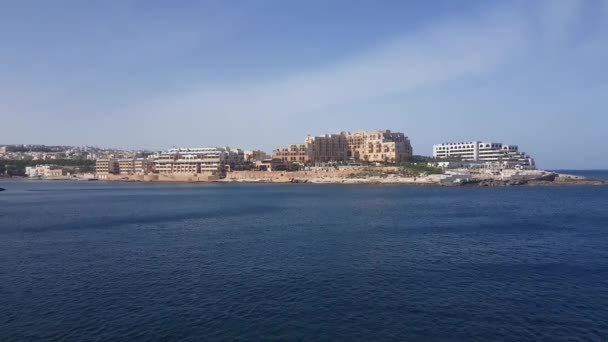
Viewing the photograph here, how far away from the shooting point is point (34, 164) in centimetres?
16012

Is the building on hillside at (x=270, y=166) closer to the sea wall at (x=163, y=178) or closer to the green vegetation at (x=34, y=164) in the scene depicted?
the sea wall at (x=163, y=178)

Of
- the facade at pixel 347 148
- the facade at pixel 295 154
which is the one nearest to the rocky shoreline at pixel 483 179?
the facade at pixel 347 148

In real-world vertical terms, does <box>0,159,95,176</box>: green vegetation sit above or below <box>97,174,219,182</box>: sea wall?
above

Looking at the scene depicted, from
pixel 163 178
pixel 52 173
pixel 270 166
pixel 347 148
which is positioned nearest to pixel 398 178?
pixel 270 166

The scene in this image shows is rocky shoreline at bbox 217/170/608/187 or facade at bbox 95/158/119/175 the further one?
facade at bbox 95/158/119/175

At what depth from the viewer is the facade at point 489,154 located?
120 metres

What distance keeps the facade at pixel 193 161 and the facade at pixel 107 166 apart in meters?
16.7

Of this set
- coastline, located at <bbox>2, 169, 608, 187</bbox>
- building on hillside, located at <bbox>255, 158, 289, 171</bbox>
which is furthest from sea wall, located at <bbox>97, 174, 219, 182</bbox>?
building on hillside, located at <bbox>255, 158, 289, 171</bbox>

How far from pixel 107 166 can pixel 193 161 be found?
1359 inches

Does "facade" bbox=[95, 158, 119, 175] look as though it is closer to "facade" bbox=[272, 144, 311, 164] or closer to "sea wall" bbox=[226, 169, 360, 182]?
"sea wall" bbox=[226, 169, 360, 182]

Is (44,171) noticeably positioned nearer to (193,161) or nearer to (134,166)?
(134,166)

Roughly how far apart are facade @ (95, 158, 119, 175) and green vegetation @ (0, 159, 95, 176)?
53.4 ft

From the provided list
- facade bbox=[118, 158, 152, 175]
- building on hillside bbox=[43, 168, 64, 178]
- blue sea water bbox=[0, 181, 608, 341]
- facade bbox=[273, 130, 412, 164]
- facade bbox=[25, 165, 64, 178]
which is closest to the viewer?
blue sea water bbox=[0, 181, 608, 341]

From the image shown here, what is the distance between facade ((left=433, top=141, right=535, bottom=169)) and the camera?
12006 centimetres
